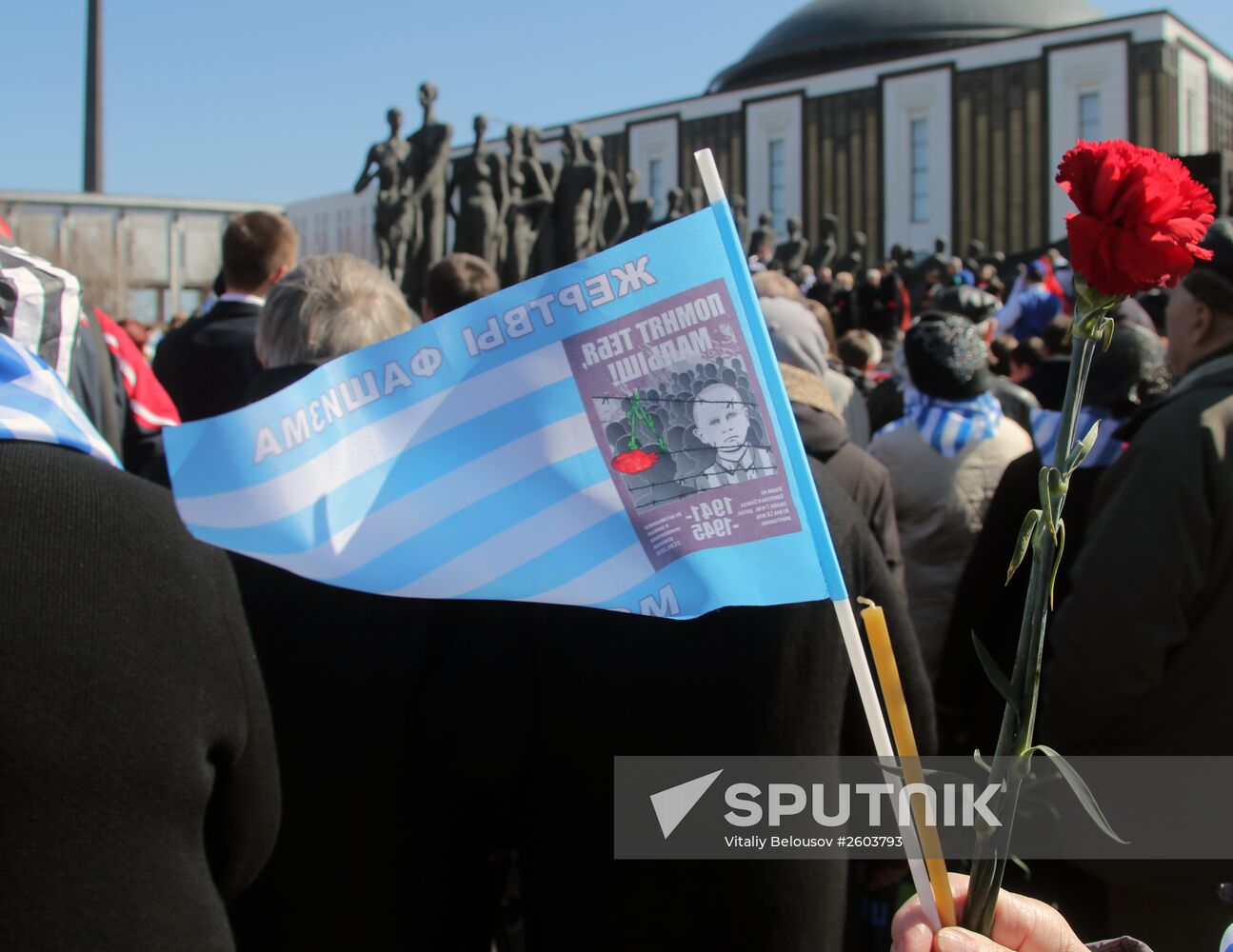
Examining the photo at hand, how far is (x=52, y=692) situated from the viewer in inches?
45.0

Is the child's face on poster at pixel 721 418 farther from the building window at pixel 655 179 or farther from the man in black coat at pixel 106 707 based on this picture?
the building window at pixel 655 179

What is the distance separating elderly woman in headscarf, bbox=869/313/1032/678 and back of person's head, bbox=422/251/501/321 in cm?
123

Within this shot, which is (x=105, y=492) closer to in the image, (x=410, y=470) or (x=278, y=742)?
(x=410, y=470)

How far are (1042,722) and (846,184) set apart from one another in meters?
38.7

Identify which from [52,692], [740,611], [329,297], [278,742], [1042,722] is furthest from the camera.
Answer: [1042,722]

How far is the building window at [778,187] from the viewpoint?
40.2m

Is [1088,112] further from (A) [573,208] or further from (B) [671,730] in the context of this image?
(B) [671,730]

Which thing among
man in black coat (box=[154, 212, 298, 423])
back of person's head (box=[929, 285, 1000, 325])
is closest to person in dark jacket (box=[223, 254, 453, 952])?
man in black coat (box=[154, 212, 298, 423])

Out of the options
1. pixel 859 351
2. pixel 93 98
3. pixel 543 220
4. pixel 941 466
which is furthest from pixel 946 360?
pixel 93 98

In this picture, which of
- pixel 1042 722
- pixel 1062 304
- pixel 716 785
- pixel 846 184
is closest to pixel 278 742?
pixel 716 785

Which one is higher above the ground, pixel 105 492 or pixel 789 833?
pixel 105 492

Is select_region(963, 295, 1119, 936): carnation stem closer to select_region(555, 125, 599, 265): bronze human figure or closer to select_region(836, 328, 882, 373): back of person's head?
select_region(836, 328, 882, 373): back of person's head

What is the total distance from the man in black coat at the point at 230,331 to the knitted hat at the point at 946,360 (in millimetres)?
1830

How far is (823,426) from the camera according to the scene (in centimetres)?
232
